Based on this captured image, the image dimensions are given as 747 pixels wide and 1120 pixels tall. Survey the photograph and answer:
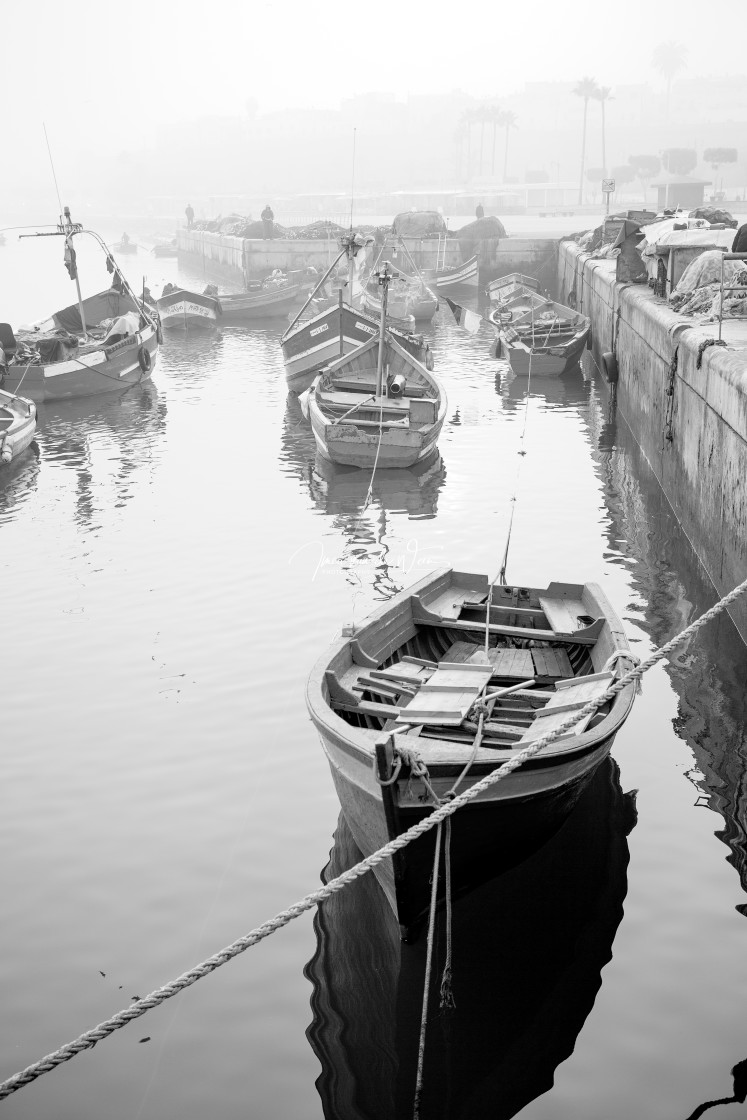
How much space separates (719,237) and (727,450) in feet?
36.7

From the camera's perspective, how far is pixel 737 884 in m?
7.02

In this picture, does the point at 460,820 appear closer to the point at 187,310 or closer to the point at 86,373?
the point at 86,373

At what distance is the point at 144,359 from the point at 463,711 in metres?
22.6

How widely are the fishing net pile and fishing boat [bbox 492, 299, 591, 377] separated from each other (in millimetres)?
7270

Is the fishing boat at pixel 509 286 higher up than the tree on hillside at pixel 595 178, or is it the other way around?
the fishing boat at pixel 509 286

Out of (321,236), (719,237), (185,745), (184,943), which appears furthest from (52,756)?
(321,236)

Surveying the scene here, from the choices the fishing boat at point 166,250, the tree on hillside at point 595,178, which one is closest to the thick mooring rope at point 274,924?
the fishing boat at point 166,250

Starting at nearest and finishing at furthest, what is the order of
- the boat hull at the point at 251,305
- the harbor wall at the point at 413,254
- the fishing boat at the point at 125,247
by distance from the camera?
the boat hull at the point at 251,305, the harbor wall at the point at 413,254, the fishing boat at the point at 125,247

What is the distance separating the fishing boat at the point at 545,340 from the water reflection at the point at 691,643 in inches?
329

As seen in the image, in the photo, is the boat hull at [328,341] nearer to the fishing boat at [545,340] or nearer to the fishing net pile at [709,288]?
the fishing boat at [545,340]

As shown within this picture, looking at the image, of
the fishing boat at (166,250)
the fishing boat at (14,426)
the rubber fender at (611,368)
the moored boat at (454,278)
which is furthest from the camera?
the fishing boat at (166,250)

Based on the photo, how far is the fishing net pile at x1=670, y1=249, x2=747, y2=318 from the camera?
16484 mm

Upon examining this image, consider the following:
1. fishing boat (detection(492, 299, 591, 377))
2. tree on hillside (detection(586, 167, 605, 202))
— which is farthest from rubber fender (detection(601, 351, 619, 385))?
tree on hillside (detection(586, 167, 605, 202))

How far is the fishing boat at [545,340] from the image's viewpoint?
26.8m
